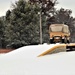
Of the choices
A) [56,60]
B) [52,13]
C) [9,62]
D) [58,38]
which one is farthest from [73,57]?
[52,13]

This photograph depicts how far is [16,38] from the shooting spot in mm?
37125

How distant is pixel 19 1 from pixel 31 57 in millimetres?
32619

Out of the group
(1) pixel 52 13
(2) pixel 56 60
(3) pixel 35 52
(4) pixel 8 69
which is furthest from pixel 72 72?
(1) pixel 52 13

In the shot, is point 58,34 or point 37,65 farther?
point 58,34

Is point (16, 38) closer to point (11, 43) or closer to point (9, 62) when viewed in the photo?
point (11, 43)

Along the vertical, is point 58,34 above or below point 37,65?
above

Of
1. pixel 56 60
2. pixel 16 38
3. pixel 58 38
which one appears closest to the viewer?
pixel 56 60

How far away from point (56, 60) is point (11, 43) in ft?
108

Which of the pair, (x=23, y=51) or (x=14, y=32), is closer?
(x=23, y=51)

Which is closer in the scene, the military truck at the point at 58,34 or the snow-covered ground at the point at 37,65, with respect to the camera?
the snow-covered ground at the point at 37,65

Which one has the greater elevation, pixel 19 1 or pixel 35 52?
pixel 19 1

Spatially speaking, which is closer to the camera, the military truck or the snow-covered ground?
the snow-covered ground

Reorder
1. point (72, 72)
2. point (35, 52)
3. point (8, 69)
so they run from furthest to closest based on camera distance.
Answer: point (35, 52), point (8, 69), point (72, 72)

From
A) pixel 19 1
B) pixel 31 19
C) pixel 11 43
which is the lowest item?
pixel 11 43
